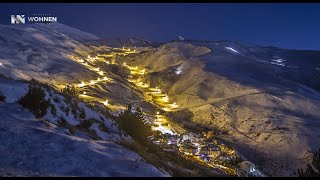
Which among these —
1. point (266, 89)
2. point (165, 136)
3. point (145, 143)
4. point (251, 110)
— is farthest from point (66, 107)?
point (266, 89)

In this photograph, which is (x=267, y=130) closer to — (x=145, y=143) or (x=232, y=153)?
(x=232, y=153)

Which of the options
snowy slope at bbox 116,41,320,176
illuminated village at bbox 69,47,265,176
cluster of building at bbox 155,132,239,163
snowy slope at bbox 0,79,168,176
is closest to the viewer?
snowy slope at bbox 0,79,168,176

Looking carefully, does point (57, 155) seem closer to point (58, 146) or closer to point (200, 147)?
point (58, 146)

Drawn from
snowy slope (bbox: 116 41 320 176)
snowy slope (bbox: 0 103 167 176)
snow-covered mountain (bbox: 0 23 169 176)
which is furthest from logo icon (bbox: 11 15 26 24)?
snowy slope (bbox: 0 103 167 176)

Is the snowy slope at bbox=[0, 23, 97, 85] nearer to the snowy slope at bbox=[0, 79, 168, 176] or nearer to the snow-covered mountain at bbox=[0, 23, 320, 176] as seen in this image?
the snow-covered mountain at bbox=[0, 23, 320, 176]

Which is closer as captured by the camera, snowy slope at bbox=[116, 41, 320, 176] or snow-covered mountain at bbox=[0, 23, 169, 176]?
snow-covered mountain at bbox=[0, 23, 169, 176]

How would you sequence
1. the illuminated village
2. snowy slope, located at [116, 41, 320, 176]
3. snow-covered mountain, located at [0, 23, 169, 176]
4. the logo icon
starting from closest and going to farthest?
1. snow-covered mountain, located at [0, 23, 169, 176]
2. the illuminated village
3. snowy slope, located at [116, 41, 320, 176]
4. the logo icon

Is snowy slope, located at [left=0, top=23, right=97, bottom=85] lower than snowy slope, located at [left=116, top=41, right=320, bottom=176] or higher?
lower

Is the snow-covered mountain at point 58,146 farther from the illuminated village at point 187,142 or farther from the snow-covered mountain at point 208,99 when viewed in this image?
the illuminated village at point 187,142

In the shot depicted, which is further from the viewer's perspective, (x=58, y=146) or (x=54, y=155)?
(x=58, y=146)

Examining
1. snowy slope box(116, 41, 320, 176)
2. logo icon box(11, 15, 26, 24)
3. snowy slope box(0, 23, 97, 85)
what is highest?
snowy slope box(116, 41, 320, 176)

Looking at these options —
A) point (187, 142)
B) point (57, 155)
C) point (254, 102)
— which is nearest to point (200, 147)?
point (187, 142)
